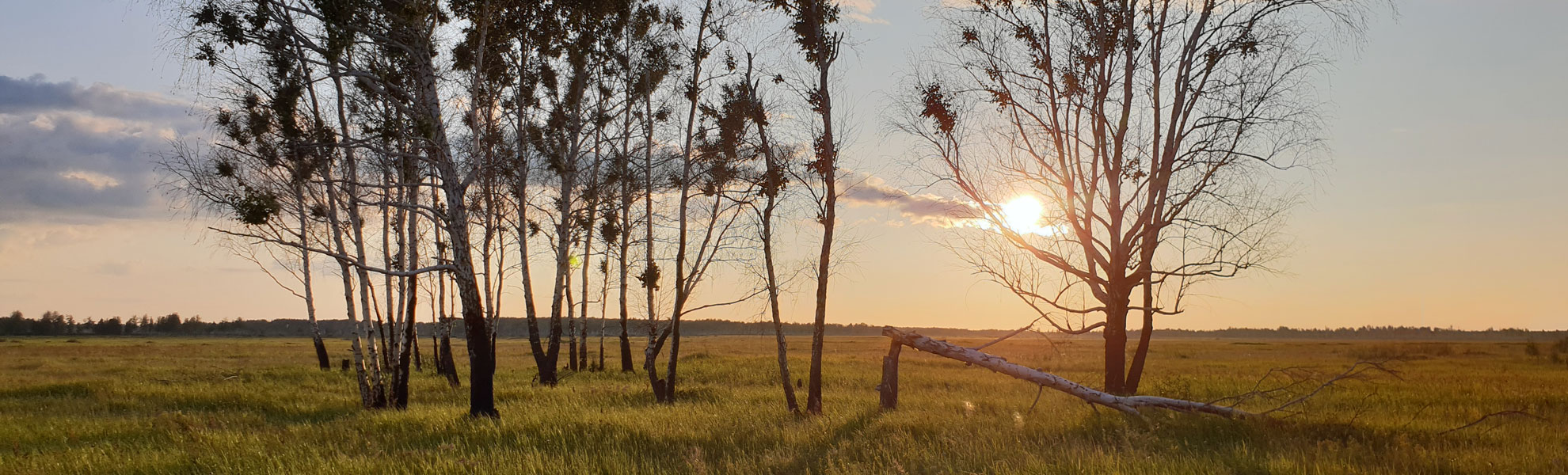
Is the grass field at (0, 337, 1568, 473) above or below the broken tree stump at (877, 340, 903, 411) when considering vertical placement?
below

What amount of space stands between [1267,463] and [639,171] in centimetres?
2027

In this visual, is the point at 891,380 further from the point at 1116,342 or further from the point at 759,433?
the point at 1116,342

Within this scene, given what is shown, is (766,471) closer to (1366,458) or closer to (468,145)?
(1366,458)

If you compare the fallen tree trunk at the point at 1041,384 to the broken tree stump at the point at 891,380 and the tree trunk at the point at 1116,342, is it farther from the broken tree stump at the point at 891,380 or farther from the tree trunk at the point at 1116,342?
the tree trunk at the point at 1116,342

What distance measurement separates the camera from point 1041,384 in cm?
1399

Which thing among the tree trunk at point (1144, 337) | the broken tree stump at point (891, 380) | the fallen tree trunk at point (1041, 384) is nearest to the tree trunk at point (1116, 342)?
the tree trunk at point (1144, 337)

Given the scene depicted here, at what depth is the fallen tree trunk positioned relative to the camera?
12453 mm

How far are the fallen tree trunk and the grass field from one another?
314 millimetres

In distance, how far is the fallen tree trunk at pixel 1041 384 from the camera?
40.9ft

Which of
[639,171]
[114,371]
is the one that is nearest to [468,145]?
[639,171]

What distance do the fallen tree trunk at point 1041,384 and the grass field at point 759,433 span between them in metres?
0.31

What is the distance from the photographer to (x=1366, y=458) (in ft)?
32.8

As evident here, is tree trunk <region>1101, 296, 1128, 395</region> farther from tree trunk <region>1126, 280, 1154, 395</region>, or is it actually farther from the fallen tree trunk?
the fallen tree trunk

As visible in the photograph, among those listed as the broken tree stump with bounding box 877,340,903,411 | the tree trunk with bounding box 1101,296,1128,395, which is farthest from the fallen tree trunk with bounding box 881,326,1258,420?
the tree trunk with bounding box 1101,296,1128,395
